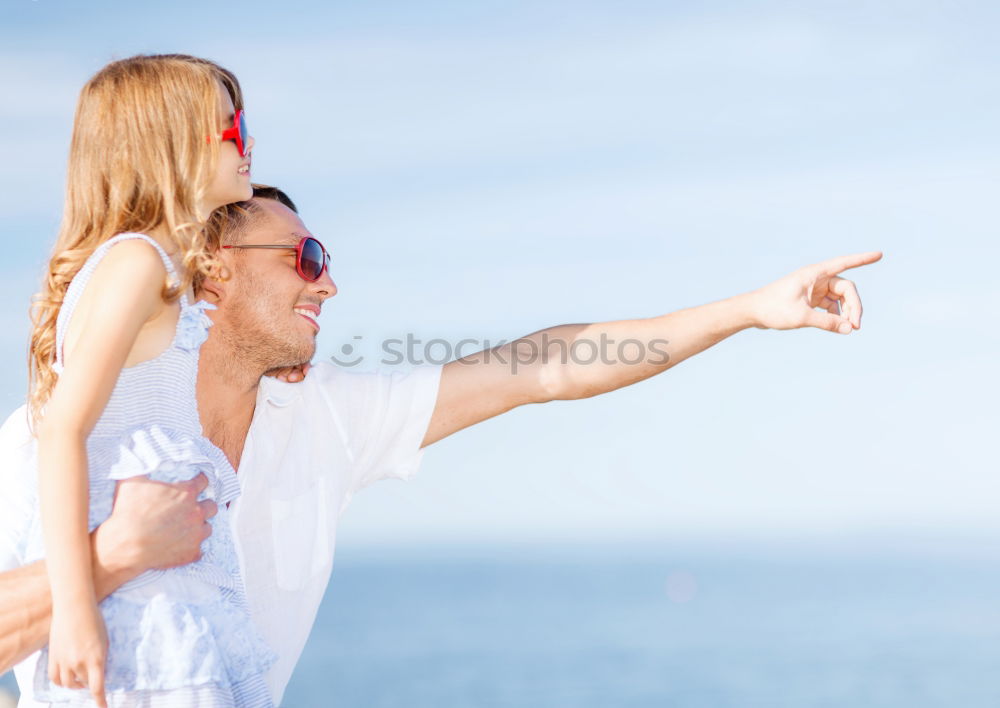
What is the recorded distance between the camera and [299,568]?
14.4 ft

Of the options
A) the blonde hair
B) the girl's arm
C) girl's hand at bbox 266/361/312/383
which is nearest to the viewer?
the girl's arm

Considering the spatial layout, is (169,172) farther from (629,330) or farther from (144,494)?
(629,330)

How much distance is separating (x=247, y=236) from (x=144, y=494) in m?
1.74

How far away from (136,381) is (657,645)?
52303 millimetres

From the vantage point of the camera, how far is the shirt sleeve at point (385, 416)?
4.51m

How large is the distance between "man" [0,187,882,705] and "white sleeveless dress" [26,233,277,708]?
29.3 inches

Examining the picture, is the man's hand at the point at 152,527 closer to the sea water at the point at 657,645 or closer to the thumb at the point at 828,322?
the thumb at the point at 828,322

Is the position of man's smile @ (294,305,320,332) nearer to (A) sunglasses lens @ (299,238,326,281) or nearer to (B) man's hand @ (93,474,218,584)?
(A) sunglasses lens @ (299,238,326,281)

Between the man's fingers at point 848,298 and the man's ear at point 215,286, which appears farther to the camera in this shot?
the man's ear at point 215,286

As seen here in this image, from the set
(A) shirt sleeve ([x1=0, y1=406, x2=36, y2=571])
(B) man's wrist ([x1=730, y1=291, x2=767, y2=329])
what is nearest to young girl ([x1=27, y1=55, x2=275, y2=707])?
(A) shirt sleeve ([x1=0, y1=406, x2=36, y2=571])

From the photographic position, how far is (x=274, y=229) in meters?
4.82

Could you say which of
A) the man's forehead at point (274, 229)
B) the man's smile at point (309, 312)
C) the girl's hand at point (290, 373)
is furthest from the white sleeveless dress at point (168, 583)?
the man's forehead at point (274, 229)

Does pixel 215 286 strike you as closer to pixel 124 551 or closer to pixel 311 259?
pixel 311 259

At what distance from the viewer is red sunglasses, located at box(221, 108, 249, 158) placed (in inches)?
141
